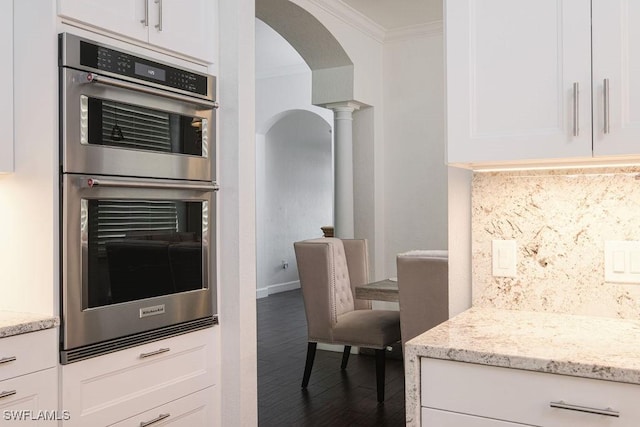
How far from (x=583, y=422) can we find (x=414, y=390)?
38 cm

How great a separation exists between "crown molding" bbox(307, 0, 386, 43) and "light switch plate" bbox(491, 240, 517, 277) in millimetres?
3079

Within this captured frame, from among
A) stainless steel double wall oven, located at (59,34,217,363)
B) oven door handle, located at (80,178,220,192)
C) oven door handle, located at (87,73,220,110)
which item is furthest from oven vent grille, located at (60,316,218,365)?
oven door handle, located at (87,73,220,110)

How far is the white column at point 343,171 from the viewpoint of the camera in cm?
514

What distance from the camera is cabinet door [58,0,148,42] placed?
1.99m

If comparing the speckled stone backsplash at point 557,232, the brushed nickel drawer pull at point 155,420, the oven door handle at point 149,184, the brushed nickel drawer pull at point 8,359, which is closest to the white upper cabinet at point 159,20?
the oven door handle at point 149,184

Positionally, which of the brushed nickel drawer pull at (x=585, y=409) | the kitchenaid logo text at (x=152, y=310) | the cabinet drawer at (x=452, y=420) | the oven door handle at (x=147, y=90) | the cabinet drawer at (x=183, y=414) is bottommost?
the cabinet drawer at (x=183, y=414)

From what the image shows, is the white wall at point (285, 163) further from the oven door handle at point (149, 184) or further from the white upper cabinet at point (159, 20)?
the oven door handle at point (149, 184)

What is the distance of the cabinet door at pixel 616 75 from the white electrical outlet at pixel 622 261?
1.22 ft

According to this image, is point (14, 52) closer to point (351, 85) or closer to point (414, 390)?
point (414, 390)

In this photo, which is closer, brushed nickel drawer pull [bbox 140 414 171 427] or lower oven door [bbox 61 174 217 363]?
lower oven door [bbox 61 174 217 363]

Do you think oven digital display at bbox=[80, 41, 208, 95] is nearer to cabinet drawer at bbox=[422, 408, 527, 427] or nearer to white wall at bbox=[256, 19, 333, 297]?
cabinet drawer at bbox=[422, 408, 527, 427]

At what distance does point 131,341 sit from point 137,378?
0.16 metres

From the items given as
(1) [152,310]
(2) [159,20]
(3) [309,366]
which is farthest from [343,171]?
(1) [152,310]

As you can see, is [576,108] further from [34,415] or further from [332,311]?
[332,311]
